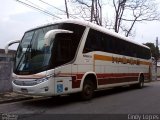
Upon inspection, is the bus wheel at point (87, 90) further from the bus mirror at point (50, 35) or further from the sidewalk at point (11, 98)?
the bus mirror at point (50, 35)

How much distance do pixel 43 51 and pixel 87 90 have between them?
301cm

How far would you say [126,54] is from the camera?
1967cm

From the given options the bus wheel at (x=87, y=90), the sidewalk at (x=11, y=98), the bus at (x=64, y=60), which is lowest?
the sidewalk at (x=11, y=98)

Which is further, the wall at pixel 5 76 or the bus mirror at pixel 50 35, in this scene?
the wall at pixel 5 76

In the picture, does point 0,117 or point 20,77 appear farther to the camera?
point 20,77

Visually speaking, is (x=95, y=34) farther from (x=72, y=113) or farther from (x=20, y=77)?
(x=72, y=113)

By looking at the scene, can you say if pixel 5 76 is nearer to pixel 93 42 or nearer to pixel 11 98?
pixel 11 98

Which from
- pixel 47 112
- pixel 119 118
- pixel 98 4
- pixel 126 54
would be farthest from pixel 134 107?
pixel 98 4

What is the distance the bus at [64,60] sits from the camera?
12.0m

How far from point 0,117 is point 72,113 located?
2295mm

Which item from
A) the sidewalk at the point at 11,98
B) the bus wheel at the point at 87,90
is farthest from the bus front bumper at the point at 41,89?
the bus wheel at the point at 87,90

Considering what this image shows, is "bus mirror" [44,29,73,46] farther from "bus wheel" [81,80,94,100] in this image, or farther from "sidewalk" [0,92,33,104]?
A: "sidewalk" [0,92,33,104]

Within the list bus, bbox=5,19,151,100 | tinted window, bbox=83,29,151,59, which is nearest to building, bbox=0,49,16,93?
bus, bbox=5,19,151,100

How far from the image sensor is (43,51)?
1227 centimetres
